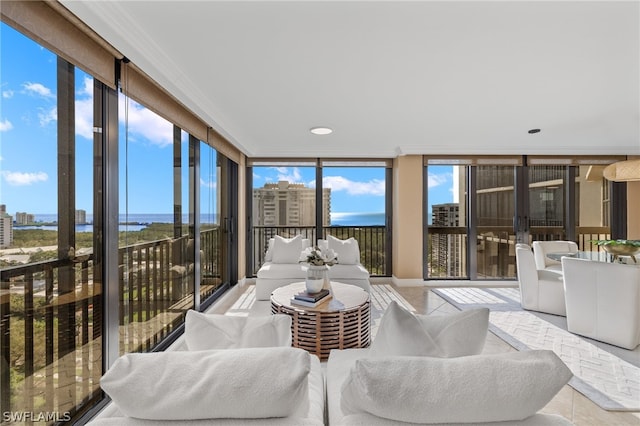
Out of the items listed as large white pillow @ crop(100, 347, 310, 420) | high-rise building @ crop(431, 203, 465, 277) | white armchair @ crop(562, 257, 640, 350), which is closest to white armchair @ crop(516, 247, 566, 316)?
white armchair @ crop(562, 257, 640, 350)

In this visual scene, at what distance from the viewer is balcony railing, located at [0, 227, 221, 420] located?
1.47m

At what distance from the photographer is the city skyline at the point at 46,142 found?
1449 millimetres

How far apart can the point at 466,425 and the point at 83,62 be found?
7.99ft

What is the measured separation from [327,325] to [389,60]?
2117 millimetres

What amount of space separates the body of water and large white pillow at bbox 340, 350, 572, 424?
5.86 ft

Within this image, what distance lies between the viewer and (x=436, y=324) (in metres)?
1.27

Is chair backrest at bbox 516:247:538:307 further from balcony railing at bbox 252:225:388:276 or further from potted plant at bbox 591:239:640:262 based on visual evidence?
balcony railing at bbox 252:225:388:276

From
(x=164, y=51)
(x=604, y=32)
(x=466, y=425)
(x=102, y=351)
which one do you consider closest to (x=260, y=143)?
(x=164, y=51)

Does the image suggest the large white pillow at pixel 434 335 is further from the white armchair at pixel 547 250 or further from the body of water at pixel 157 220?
the white armchair at pixel 547 250

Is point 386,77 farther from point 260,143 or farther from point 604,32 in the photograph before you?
point 260,143

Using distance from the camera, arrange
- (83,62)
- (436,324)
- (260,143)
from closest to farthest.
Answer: (436,324)
(83,62)
(260,143)

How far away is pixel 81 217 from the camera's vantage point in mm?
1866

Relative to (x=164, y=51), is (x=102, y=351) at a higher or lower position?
lower

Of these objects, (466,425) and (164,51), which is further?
(164,51)
